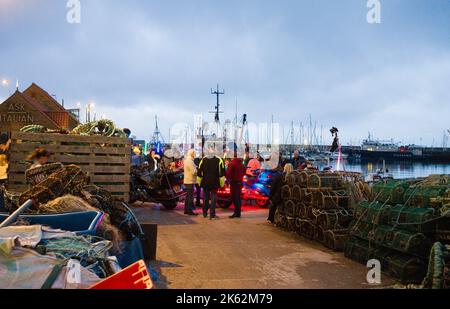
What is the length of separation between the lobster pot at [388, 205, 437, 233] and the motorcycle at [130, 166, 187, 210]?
797 cm

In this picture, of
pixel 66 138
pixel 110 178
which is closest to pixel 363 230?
pixel 110 178

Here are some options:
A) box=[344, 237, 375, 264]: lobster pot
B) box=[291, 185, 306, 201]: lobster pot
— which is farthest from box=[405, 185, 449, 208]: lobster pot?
box=[291, 185, 306, 201]: lobster pot

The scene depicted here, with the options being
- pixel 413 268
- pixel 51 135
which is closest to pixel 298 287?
pixel 413 268

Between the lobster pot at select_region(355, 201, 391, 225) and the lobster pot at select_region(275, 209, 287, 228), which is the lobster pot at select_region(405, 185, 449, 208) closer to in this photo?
the lobster pot at select_region(355, 201, 391, 225)

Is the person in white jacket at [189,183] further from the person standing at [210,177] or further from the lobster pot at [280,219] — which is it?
the lobster pot at [280,219]

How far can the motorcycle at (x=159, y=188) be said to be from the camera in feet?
44.5

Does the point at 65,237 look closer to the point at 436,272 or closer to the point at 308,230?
the point at 436,272

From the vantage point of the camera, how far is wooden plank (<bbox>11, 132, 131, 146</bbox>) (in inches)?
373

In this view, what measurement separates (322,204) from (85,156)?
5.48 meters

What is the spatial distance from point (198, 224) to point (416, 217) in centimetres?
577

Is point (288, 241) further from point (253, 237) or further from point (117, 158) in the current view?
point (117, 158)

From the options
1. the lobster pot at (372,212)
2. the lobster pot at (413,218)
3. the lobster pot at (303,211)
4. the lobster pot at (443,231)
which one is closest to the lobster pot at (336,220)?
the lobster pot at (372,212)

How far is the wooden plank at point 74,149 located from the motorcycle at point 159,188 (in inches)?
137
